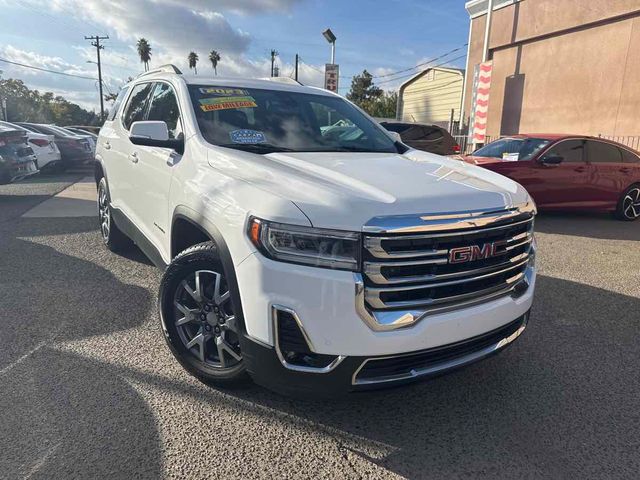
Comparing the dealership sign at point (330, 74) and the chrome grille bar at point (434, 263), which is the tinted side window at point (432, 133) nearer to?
the dealership sign at point (330, 74)

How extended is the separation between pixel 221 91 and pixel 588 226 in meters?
7.24

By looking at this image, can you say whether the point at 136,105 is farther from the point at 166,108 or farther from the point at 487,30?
the point at 487,30

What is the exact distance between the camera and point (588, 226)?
8.25m

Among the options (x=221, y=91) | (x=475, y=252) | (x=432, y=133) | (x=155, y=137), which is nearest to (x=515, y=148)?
(x=432, y=133)

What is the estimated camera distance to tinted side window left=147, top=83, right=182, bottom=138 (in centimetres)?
347

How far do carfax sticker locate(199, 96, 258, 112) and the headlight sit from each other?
1.55 metres

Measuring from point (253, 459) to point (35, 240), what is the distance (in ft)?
16.9

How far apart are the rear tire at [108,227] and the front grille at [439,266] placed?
12.9 feet

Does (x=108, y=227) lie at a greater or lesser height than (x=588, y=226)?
greater

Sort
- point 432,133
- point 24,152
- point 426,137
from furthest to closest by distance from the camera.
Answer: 1. point 432,133
2. point 426,137
3. point 24,152

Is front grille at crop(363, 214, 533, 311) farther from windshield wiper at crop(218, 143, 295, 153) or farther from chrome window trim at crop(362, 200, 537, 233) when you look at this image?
windshield wiper at crop(218, 143, 295, 153)

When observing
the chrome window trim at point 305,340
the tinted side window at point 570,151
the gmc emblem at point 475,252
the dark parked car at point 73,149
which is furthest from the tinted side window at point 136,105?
the dark parked car at point 73,149

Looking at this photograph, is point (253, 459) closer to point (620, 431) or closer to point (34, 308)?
point (620, 431)

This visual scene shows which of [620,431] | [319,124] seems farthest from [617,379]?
[319,124]
